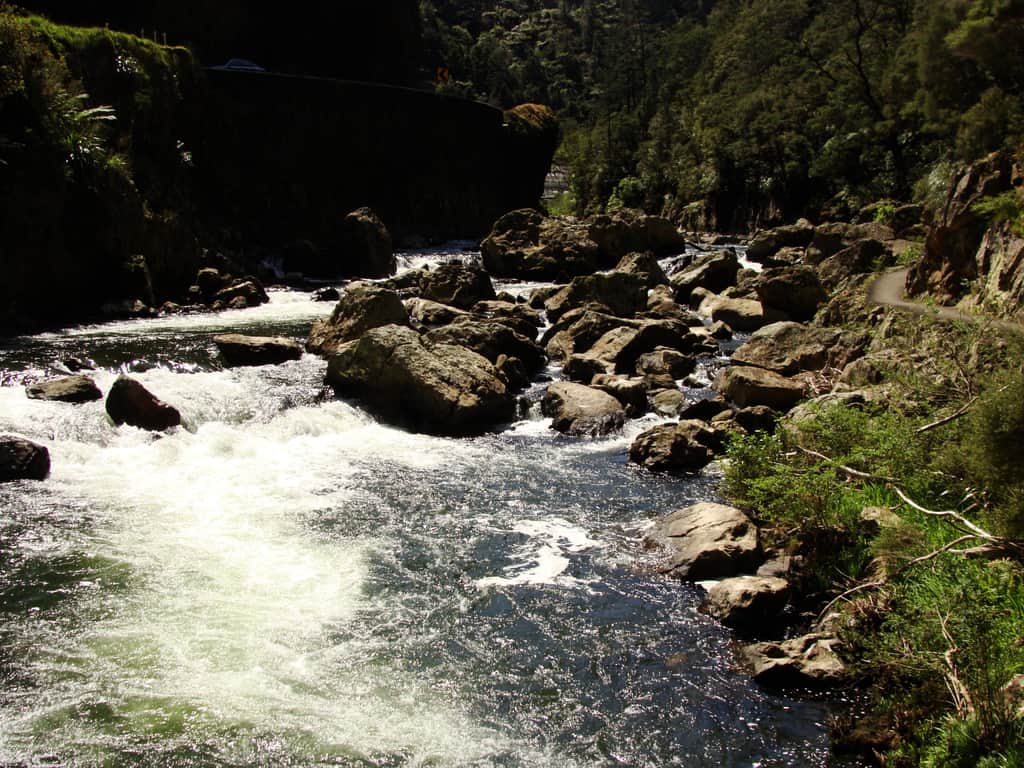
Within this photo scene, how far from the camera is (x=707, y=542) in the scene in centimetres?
Answer: 955

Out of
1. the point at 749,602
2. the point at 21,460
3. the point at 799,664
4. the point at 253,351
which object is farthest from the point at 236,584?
the point at 253,351

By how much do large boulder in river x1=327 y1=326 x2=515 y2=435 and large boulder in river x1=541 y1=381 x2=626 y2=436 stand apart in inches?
33.5

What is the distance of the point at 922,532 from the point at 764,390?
675 cm

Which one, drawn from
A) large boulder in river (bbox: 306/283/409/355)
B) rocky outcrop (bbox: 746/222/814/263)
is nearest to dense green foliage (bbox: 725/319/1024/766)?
large boulder in river (bbox: 306/283/409/355)

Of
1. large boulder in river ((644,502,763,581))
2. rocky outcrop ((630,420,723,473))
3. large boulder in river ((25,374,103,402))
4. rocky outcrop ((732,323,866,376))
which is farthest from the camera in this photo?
Answer: rocky outcrop ((732,323,866,376))

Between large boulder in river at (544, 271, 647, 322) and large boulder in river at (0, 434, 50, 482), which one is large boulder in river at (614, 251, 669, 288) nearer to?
large boulder in river at (544, 271, 647, 322)

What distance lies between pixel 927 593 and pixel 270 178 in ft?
113

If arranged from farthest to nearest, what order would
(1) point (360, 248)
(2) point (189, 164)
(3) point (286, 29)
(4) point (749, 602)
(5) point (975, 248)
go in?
(3) point (286, 29) → (1) point (360, 248) → (2) point (189, 164) → (5) point (975, 248) → (4) point (749, 602)

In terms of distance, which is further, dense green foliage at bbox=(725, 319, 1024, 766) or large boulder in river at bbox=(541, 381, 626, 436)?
large boulder in river at bbox=(541, 381, 626, 436)

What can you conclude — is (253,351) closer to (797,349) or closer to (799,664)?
(797,349)

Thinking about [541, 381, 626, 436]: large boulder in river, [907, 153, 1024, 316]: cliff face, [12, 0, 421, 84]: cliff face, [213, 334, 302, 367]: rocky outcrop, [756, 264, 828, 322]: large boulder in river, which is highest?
[12, 0, 421, 84]: cliff face

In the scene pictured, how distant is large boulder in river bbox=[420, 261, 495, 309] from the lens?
2452 cm

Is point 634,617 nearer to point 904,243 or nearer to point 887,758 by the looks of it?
point 887,758

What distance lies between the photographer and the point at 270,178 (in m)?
36.4
